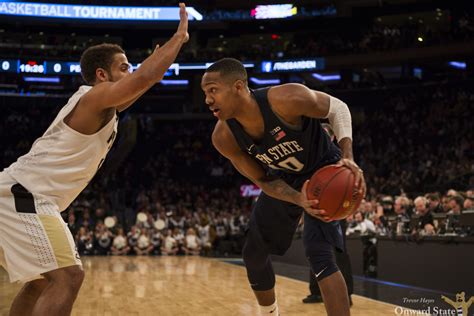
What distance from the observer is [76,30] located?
1203 inches

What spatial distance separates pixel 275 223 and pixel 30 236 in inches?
70.8

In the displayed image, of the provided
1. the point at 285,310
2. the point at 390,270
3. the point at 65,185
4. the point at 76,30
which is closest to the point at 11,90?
the point at 76,30

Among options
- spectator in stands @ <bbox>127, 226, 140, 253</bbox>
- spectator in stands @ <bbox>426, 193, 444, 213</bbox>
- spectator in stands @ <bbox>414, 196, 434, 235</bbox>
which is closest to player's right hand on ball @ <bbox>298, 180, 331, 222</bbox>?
spectator in stands @ <bbox>414, 196, 434, 235</bbox>

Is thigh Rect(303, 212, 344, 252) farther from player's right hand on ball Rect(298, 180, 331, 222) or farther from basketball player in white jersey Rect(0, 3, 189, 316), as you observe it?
basketball player in white jersey Rect(0, 3, 189, 316)

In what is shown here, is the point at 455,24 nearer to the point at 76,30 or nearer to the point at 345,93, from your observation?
the point at 345,93

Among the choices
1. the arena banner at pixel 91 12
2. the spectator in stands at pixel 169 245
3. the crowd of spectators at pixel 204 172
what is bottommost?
the spectator in stands at pixel 169 245

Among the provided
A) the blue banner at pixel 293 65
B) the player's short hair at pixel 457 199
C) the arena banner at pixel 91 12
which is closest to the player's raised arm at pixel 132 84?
the player's short hair at pixel 457 199

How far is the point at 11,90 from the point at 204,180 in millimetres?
9385

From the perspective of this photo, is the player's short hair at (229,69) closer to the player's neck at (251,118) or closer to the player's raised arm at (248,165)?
the player's neck at (251,118)

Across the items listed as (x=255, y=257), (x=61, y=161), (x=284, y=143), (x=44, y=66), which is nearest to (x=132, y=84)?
(x=61, y=161)

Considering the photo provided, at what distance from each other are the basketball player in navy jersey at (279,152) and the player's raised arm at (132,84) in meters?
0.56

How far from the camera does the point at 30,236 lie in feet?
11.0

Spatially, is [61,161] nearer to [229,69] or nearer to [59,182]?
[59,182]

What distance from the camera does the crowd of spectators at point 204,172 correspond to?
19.2 metres
